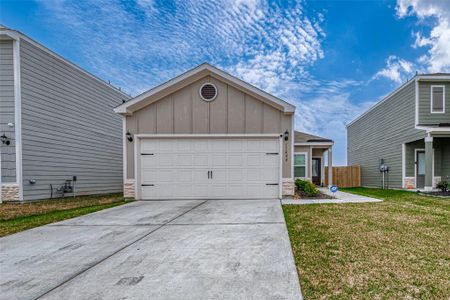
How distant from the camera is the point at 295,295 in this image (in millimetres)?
2195

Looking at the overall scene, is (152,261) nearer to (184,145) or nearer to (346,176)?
(184,145)

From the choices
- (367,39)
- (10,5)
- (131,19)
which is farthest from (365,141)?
(10,5)

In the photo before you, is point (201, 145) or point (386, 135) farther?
point (386, 135)

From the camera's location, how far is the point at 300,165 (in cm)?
1207

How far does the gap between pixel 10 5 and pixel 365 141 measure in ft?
66.2

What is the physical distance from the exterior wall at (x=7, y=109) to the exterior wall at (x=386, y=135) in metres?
16.1

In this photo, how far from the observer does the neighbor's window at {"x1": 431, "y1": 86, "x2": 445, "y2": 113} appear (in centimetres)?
1193

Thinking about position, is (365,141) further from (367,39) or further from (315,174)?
(367,39)

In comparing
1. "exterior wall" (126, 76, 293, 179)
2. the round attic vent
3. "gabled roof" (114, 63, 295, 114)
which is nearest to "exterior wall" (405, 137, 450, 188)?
"exterior wall" (126, 76, 293, 179)

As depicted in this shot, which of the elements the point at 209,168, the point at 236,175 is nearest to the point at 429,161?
the point at 236,175

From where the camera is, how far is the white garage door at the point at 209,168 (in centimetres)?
835

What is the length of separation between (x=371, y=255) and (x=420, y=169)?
42.6 feet

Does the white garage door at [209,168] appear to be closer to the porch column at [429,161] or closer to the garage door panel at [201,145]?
the garage door panel at [201,145]

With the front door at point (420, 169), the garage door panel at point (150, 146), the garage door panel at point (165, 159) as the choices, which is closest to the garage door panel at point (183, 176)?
the garage door panel at point (165, 159)
